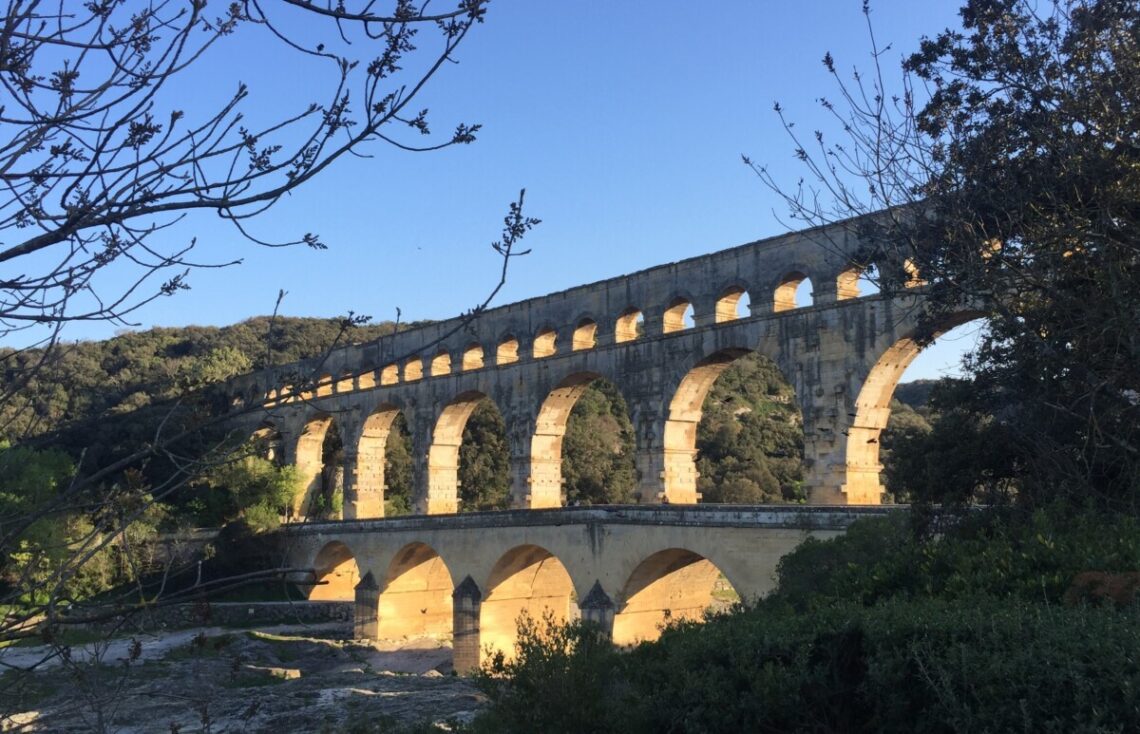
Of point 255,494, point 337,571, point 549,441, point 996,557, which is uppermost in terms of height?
point 549,441

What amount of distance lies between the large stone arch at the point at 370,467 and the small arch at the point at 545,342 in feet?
21.0

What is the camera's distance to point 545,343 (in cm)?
2470

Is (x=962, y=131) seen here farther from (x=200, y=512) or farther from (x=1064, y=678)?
(x=200, y=512)

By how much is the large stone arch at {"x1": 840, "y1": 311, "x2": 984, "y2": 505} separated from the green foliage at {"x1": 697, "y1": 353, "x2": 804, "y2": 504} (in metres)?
18.0

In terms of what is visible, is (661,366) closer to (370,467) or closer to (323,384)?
(370,467)

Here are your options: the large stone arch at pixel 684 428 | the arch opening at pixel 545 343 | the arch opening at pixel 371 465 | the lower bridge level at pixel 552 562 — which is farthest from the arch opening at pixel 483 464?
the large stone arch at pixel 684 428

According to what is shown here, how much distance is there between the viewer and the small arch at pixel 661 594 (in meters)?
18.8

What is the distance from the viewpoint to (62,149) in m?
3.38

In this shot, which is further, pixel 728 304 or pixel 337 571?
pixel 337 571

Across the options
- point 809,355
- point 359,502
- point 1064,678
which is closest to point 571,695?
point 1064,678

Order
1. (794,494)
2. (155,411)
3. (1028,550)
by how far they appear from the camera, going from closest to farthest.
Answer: (1028,550), (155,411), (794,494)

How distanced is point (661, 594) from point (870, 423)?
5.27 metres

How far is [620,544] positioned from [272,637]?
10529 mm

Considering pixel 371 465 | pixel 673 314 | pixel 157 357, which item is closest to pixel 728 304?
pixel 673 314
